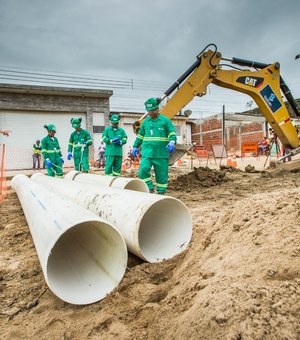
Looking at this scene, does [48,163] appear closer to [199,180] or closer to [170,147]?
[199,180]

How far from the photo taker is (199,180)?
724 cm

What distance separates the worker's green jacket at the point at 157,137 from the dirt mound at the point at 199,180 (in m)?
1.56

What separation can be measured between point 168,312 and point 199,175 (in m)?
5.84

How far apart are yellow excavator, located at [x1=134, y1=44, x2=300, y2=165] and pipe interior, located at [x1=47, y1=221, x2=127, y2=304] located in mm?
4278

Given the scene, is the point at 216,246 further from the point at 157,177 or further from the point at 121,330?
the point at 157,177

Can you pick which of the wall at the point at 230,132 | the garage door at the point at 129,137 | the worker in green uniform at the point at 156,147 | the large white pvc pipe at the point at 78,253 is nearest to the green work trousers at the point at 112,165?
the worker in green uniform at the point at 156,147

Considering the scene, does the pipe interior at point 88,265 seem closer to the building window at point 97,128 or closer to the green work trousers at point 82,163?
the green work trousers at point 82,163

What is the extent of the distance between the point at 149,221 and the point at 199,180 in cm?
446

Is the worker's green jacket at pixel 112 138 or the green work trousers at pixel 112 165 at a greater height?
the worker's green jacket at pixel 112 138

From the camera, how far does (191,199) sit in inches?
210

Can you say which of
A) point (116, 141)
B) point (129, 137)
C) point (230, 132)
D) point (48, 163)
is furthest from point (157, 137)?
point (230, 132)

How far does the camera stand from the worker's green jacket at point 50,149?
8.50 metres

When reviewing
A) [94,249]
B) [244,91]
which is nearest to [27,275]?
[94,249]

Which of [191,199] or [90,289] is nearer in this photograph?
[90,289]
